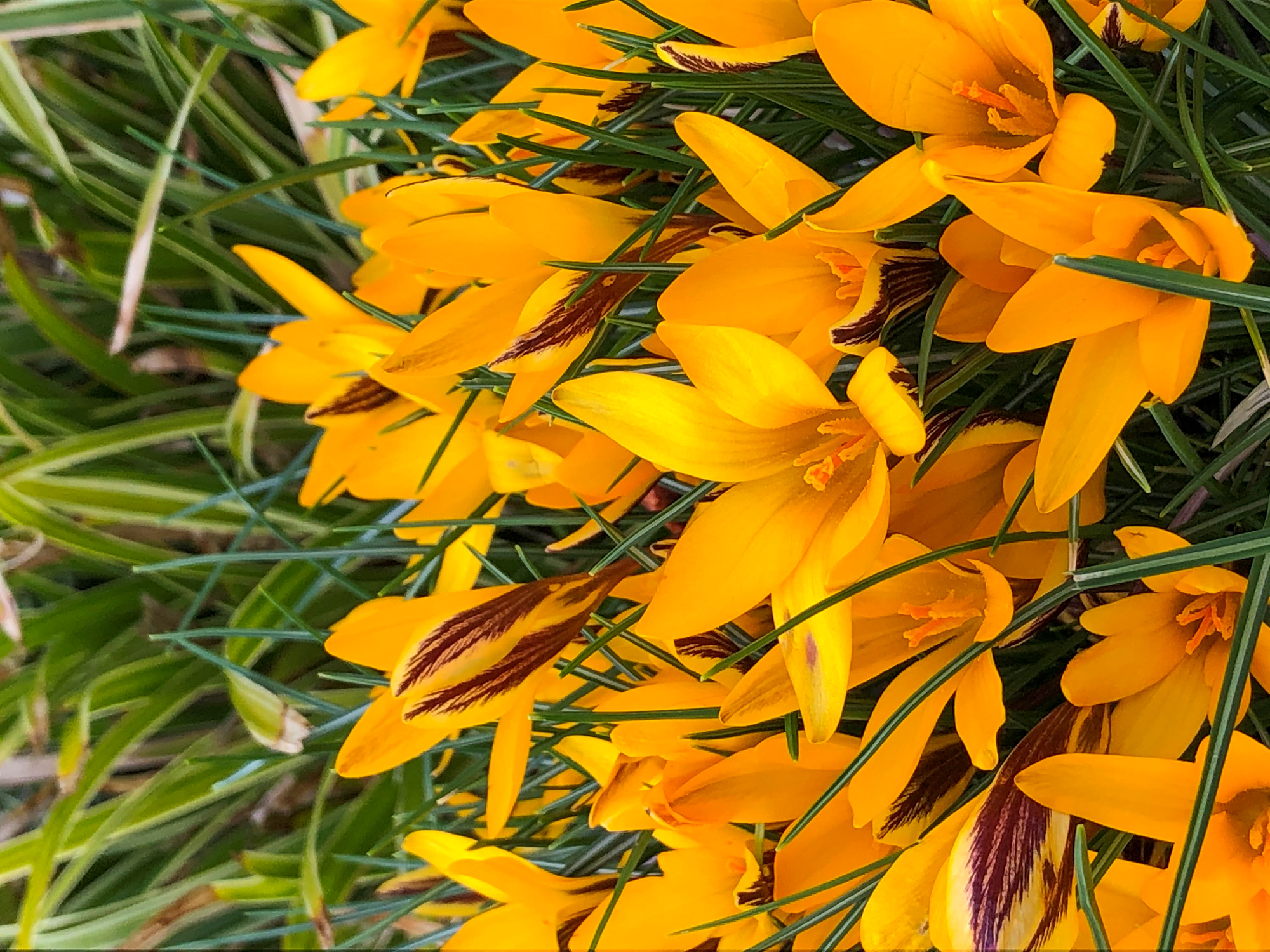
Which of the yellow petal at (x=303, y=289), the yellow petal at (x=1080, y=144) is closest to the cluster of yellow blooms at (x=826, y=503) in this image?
the yellow petal at (x=1080, y=144)

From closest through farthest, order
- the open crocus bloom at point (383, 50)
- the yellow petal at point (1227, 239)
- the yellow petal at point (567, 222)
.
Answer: the yellow petal at point (1227, 239), the yellow petal at point (567, 222), the open crocus bloom at point (383, 50)

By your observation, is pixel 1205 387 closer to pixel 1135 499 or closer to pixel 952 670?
pixel 1135 499

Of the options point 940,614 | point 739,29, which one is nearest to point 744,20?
point 739,29

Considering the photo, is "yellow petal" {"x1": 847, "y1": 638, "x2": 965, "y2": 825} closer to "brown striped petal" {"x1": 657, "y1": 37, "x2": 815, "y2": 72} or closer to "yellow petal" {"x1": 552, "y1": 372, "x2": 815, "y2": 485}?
"yellow petal" {"x1": 552, "y1": 372, "x2": 815, "y2": 485}

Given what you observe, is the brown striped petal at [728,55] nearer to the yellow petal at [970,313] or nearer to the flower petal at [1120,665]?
the yellow petal at [970,313]

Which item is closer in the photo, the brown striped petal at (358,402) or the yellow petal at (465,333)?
the yellow petal at (465,333)

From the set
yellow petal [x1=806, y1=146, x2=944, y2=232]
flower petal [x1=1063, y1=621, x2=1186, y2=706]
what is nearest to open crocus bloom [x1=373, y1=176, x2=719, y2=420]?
yellow petal [x1=806, y1=146, x2=944, y2=232]

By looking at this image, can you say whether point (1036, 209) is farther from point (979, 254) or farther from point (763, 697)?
point (763, 697)
